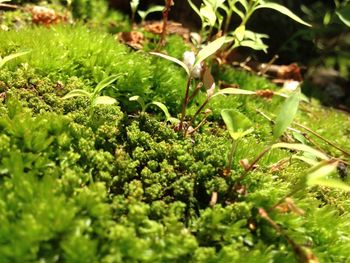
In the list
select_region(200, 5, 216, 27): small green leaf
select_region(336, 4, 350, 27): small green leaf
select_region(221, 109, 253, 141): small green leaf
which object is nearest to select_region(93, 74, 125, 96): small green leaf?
select_region(221, 109, 253, 141): small green leaf

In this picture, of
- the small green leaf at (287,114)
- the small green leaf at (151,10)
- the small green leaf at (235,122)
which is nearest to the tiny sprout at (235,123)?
the small green leaf at (235,122)

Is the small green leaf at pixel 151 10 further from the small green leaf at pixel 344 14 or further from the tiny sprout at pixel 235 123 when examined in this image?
the tiny sprout at pixel 235 123

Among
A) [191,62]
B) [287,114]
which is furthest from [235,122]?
[191,62]

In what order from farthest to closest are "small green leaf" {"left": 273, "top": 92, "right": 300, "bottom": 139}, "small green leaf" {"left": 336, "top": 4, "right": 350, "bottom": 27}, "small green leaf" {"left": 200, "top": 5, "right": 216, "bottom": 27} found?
"small green leaf" {"left": 336, "top": 4, "right": 350, "bottom": 27}
"small green leaf" {"left": 200, "top": 5, "right": 216, "bottom": 27}
"small green leaf" {"left": 273, "top": 92, "right": 300, "bottom": 139}

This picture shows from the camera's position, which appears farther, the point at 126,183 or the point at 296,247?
the point at 126,183

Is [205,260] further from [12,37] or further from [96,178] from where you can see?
[12,37]

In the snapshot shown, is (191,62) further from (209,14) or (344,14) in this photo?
(344,14)

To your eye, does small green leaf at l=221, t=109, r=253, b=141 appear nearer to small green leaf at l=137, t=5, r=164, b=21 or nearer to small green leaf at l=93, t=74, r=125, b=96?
small green leaf at l=93, t=74, r=125, b=96
